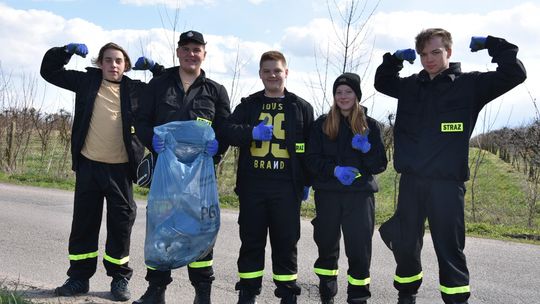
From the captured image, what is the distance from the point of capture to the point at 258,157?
3.94 metres

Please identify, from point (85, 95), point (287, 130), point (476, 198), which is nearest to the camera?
point (287, 130)

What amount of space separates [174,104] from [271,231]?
1.23 meters

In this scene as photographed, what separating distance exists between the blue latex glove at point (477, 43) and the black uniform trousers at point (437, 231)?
0.98 m

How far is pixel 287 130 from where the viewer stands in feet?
12.9

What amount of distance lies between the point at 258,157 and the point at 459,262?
1.63 metres

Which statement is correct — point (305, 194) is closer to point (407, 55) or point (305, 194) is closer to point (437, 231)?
point (437, 231)

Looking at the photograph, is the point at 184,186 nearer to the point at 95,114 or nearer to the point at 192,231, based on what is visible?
the point at 192,231

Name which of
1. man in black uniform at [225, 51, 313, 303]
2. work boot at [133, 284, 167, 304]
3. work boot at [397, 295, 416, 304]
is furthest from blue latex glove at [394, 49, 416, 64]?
work boot at [133, 284, 167, 304]

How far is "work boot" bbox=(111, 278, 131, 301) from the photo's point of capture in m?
4.23

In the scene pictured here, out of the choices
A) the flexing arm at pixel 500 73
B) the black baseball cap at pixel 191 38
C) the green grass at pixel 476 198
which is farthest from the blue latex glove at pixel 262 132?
the green grass at pixel 476 198

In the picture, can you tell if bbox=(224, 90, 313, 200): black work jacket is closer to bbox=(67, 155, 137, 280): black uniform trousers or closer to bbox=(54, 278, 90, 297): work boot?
bbox=(67, 155, 137, 280): black uniform trousers

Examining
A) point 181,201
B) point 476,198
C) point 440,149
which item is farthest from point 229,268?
point 476,198

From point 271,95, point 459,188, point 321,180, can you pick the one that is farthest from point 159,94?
point 459,188

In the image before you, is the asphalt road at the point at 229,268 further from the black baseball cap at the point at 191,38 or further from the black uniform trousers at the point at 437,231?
the black baseball cap at the point at 191,38
